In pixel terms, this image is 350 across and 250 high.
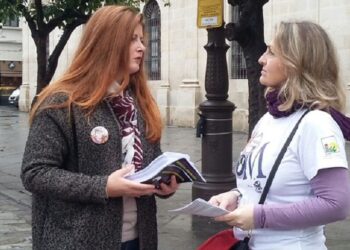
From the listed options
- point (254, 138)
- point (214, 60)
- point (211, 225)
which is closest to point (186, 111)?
point (214, 60)

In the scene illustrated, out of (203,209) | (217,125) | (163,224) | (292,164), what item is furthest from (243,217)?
(217,125)

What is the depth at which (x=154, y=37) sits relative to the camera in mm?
22484

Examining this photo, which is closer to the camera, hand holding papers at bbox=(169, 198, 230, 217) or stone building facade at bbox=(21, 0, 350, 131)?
hand holding papers at bbox=(169, 198, 230, 217)

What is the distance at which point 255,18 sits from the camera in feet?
20.3

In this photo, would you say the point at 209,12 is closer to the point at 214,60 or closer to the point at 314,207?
the point at 214,60

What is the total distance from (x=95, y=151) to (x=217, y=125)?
5.39 metres

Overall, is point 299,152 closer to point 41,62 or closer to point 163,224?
point 163,224

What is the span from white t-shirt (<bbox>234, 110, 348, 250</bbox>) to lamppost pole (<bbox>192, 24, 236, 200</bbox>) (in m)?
5.27

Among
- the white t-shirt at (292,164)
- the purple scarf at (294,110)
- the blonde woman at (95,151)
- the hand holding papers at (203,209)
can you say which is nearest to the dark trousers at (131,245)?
the blonde woman at (95,151)

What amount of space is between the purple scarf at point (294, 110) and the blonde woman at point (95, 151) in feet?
1.66

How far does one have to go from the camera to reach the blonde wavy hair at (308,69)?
235 cm

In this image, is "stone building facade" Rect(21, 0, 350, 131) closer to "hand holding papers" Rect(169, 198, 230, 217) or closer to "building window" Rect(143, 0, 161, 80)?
"building window" Rect(143, 0, 161, 80)

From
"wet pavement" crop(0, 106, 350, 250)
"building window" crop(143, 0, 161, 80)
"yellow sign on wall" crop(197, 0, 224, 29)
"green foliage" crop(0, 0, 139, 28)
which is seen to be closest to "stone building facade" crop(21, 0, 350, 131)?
"building window" crop(143, 0, 161, 80)

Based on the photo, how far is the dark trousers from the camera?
2.65 metres
